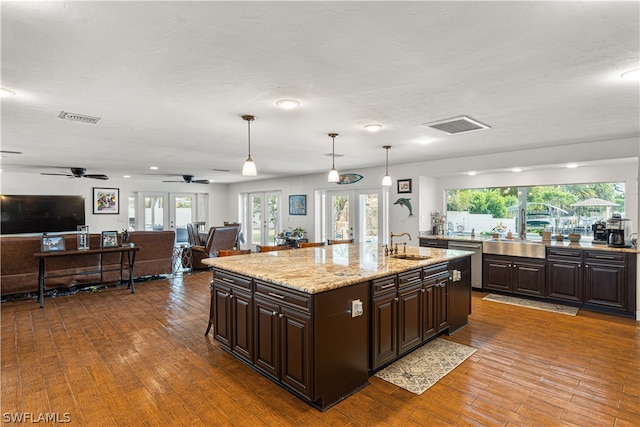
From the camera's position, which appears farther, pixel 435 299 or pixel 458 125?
pixel 458 125

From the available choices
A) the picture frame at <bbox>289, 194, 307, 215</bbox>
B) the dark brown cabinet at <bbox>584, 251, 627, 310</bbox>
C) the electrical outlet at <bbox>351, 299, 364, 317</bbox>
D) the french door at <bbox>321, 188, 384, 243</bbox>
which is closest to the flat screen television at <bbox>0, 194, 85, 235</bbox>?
the picture frame at <bbox>289, 194, 307, 215</bbox>

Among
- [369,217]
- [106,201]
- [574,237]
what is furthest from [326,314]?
[106,201]

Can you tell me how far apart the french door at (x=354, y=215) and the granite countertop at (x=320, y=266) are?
3071mm

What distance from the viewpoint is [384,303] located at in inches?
110

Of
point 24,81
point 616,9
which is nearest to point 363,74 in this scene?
point 616,9

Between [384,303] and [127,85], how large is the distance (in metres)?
2.63

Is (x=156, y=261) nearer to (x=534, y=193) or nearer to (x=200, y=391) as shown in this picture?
(x=200, y=391)

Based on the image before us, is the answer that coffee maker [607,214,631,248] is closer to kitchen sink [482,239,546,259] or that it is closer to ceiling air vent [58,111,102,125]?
kitchen sink [482,239,546,259]

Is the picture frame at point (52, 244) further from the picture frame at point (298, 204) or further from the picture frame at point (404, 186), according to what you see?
the picture frame at point (404, 186)

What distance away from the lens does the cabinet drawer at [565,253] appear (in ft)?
15.3

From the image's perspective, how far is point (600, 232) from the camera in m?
4.83

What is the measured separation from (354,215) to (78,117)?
217 inches

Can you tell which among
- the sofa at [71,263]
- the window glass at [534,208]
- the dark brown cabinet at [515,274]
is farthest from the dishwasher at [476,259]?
the sofa at [71,263]

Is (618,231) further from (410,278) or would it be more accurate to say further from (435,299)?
(410,278)
